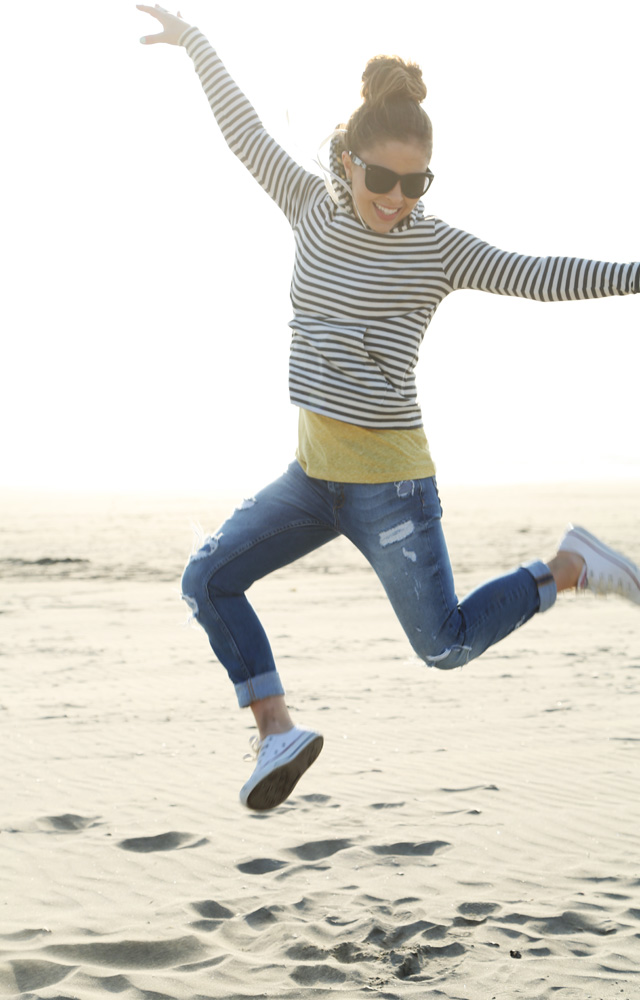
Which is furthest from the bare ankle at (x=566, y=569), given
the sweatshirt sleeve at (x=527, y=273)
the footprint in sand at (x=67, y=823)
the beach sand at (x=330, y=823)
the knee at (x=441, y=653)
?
the footprint in sand at (x=67, y=823)

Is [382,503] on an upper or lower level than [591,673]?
upper

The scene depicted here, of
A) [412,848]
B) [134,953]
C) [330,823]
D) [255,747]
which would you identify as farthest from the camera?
[330,823]

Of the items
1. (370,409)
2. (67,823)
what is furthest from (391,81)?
(67,823)

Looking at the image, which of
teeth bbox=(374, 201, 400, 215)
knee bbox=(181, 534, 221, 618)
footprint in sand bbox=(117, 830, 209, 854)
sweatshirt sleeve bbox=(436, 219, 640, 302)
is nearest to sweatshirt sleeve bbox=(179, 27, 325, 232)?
teeth bbox=(374, 201, 400, 215)

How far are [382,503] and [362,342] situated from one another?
57cm

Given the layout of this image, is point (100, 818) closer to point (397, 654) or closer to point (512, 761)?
point (512, 761)

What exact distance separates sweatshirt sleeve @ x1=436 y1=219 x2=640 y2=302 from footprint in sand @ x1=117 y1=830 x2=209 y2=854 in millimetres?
4057

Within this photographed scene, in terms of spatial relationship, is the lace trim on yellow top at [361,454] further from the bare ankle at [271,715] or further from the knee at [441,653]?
the bare ankle at [271,715]

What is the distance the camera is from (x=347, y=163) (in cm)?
362

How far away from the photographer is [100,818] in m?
6.66

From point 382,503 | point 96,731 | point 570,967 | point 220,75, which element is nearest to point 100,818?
point 96,731

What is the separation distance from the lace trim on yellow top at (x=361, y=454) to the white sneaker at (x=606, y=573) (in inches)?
30.9

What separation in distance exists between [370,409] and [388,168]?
0.82 m

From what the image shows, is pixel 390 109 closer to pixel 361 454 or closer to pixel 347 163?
pixel 347 163
